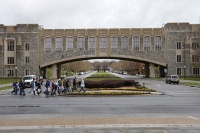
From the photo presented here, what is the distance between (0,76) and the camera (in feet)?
246

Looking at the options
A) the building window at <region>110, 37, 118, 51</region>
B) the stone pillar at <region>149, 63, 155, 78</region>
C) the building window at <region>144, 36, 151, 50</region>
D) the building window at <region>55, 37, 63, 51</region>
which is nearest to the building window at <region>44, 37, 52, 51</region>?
the building window at <region>55, 37, 63, 51</region>

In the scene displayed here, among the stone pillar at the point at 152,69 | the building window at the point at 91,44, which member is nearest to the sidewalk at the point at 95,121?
the building window at the point at 91,44

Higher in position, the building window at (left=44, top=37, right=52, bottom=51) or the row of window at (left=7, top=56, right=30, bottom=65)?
the building window at (left=44, top=37, right=52, bottom=51)

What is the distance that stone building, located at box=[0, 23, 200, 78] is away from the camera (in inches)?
2940

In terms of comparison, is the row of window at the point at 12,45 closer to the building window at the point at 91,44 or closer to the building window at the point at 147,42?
the building window at the point at 91,44

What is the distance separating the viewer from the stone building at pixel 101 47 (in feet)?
245

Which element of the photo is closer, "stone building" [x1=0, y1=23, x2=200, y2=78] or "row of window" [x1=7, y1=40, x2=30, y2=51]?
"stone building" [x1=0, y1=23, x2=200, y2=78]

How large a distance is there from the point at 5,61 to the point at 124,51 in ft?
98.7

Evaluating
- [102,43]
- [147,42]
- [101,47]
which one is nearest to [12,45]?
[101,47]

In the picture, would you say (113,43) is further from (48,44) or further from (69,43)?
(48,44)

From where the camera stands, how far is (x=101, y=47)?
74.9 metres

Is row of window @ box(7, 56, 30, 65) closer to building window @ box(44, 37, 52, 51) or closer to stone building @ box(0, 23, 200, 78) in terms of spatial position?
stone building @ box(0, 23, 200, 78)

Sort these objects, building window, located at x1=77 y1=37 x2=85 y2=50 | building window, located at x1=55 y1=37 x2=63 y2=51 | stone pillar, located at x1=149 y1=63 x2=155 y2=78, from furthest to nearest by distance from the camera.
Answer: stone pillar, located at x1=149 y1=63 x2=155 y2=78, building window, located at x1=55 y1=37 x2=63 y2=51, building window, located at x1=77 y1=37 x2=85 y2=50

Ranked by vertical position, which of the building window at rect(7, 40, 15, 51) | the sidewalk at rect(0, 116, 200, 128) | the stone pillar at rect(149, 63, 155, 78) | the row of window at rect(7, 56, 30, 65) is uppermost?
the building window at rect(7, 40, 15, 51)
